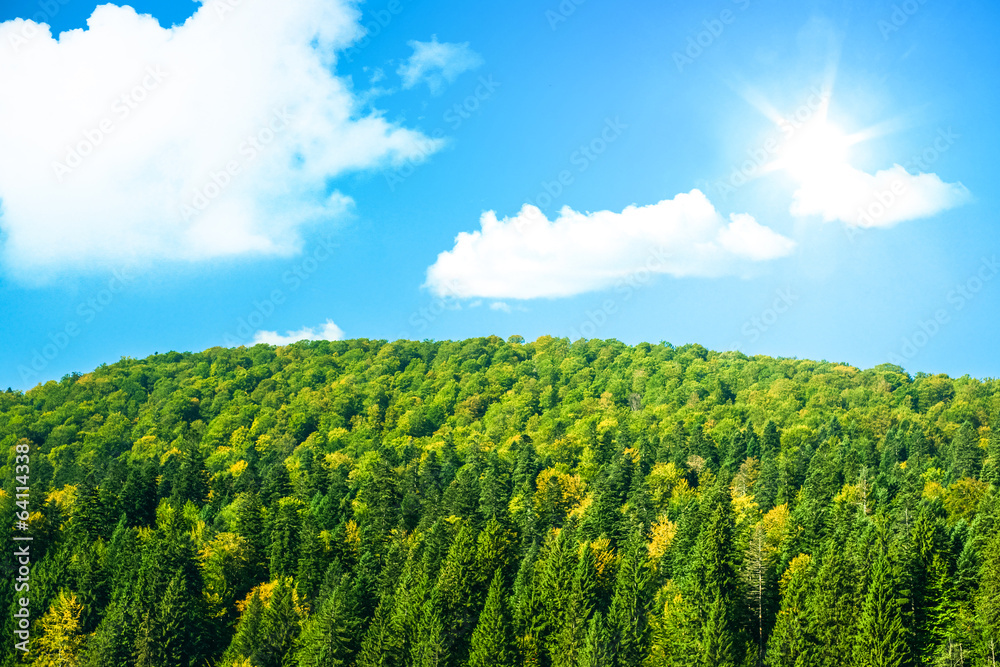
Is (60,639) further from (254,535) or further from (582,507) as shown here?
(582,507)

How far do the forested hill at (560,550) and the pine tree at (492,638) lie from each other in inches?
8.3

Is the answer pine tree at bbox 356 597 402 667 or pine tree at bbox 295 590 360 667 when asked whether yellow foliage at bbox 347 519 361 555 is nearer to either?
pine tree at bbox 295 590 360 667

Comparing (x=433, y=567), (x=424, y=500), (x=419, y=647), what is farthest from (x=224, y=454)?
(x=419, y=647)

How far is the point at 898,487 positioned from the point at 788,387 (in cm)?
7562

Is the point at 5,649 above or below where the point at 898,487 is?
below

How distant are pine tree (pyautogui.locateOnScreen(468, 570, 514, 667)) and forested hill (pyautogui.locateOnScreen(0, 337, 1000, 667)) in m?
0.21

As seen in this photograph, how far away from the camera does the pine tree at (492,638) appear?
197 feet

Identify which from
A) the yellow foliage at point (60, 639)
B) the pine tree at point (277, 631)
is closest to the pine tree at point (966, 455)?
the pine tree at point (277, 631)

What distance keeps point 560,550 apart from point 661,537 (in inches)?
624

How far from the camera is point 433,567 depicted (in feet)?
234

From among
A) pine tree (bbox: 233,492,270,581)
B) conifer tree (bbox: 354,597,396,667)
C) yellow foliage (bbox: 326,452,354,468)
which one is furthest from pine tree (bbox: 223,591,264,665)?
yellow foliage (bbox: 326,452,354,468)

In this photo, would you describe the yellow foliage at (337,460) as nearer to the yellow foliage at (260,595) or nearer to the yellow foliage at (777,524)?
the yellow foliage at (260,595)

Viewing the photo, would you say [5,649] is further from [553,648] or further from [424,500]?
[553,648]

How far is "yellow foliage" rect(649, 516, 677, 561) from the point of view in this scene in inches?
2871
